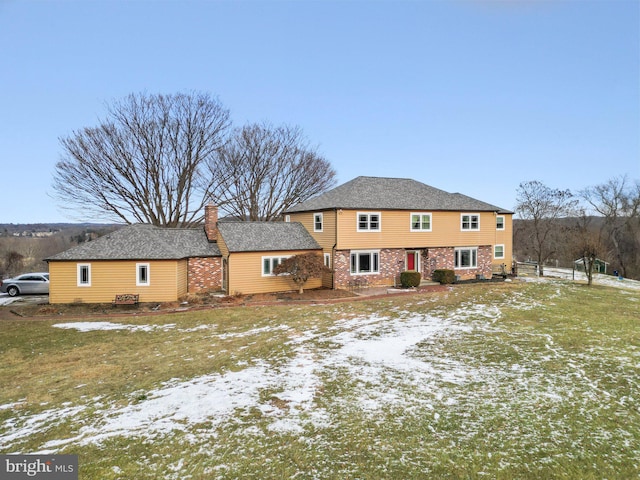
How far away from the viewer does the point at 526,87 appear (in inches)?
984

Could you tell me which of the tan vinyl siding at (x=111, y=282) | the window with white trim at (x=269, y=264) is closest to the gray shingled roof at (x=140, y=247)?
the tan vinyl siding at (x=111, y=282)

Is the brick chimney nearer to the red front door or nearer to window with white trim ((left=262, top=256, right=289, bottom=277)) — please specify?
window with white trim ((left=262, top=256, right=289, bottom=277))

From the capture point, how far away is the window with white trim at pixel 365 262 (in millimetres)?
23359

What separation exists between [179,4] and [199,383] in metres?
22.3

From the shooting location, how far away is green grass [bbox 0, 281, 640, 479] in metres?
5.45

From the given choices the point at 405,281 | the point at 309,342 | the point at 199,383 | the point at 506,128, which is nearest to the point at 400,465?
the point at 199,383

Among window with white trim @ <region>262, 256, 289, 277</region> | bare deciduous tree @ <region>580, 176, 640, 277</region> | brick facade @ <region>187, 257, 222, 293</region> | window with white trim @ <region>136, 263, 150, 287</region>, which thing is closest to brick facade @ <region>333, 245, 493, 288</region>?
window with white trim @ <region>262, 256, 289, 277</region>

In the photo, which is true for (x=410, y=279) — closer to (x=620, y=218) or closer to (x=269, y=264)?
(x=269, y=264)

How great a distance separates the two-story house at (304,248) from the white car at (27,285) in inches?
203

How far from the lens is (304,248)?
23094 mm

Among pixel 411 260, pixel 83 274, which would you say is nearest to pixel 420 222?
pixel 411 260

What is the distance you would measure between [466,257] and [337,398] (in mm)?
22128

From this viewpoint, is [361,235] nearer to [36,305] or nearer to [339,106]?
[339,106]

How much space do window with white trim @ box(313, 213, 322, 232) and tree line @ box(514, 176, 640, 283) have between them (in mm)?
25672
